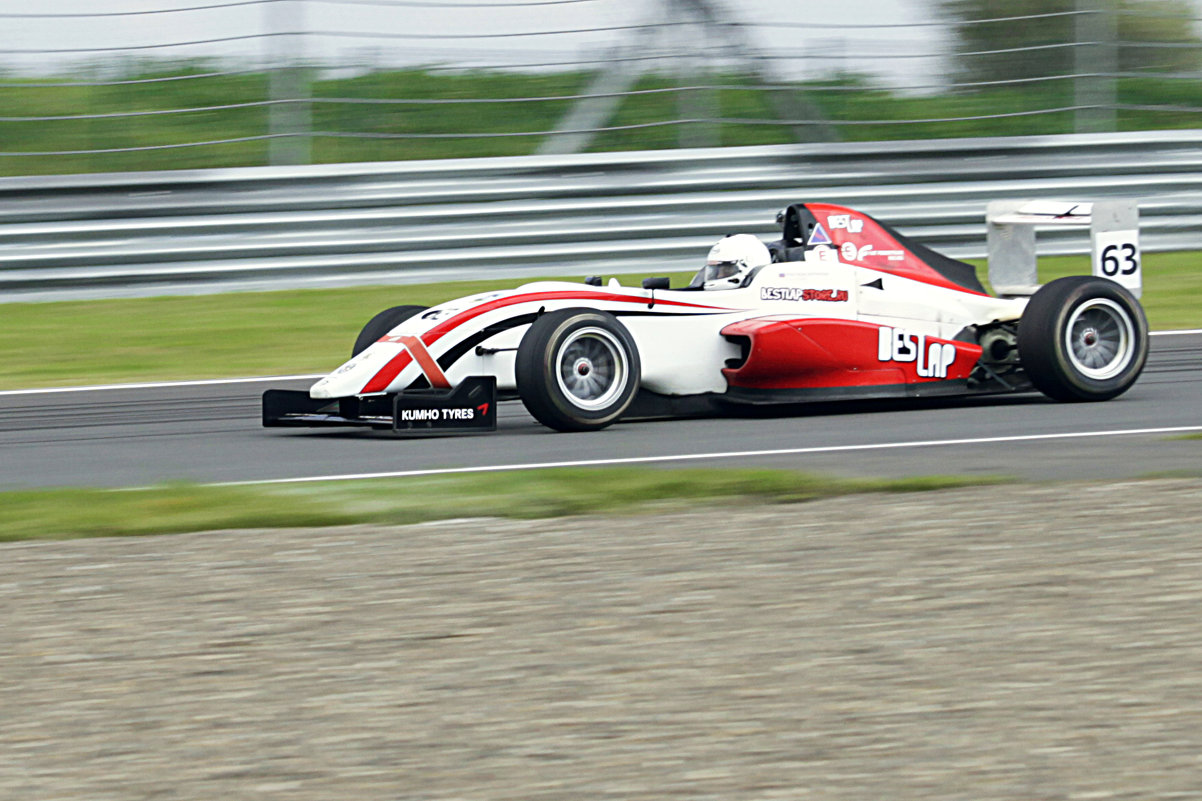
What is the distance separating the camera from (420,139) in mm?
14180

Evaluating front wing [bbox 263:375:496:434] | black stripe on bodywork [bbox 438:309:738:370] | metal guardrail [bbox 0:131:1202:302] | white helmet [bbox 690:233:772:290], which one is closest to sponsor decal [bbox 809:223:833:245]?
white helmet [bbox 690:233:772:290]

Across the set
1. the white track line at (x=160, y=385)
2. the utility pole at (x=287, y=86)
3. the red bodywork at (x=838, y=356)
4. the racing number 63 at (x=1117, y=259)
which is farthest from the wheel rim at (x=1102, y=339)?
the utility pole at (x=287, y=86)

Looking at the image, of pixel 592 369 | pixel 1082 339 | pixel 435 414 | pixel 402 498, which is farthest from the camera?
pixel 1082 339

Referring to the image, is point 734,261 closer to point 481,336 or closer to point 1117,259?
point 481,336

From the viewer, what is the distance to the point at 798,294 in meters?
8.54

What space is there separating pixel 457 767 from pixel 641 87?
1145cm

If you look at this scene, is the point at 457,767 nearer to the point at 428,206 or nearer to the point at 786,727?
the point at 786,727

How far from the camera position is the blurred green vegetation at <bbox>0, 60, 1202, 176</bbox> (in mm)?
13508

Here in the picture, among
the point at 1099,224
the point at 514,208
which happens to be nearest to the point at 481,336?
the point at 1099,224

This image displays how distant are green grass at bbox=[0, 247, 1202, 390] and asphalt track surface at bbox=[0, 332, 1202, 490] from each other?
1.26m

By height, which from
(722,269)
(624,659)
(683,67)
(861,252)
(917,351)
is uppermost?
(683,67)

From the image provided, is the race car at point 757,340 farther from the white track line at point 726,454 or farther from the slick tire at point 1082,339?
the white track line at point 726,454

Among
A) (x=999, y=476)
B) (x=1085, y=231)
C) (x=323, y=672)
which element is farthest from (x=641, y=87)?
(x=323, y=672)

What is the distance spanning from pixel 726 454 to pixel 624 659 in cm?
335
